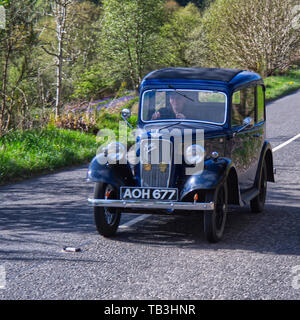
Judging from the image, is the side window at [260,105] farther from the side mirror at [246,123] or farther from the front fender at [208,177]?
the front fender at [208,177]

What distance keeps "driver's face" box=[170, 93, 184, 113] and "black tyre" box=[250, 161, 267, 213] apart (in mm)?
1792

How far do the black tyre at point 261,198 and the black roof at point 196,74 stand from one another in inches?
66.7

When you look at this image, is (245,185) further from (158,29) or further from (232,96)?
(158,29)

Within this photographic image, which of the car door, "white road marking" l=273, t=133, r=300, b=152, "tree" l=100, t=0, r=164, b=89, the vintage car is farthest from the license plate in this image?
"tree" l=100, t=0, r=164, b=89

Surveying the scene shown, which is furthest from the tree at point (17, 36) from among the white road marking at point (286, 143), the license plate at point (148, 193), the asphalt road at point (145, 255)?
the license plate at point (148, 193)

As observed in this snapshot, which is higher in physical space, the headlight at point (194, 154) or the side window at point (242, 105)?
the side window at point (242, 105)

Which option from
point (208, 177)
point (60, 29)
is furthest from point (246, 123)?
point (60, 29)

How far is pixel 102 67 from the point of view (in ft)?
159

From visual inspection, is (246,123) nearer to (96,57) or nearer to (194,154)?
(194,154)

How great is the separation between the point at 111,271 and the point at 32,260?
0.93m

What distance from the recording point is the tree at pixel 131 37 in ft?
156

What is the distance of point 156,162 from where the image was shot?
6.98 m

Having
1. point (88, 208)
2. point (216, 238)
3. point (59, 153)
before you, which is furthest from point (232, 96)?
point (59, 153)

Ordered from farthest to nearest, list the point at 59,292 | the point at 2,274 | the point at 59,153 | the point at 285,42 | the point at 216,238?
1. the point at 285,42
2. the point at 59,153
3. the point at 216,238
4. the point at 2,274
5. the point at 59,292
